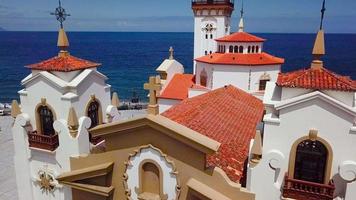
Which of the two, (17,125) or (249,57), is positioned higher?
(249,57)

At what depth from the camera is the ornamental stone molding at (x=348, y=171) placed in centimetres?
934

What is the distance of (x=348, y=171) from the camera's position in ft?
30.8

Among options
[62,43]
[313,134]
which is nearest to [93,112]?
[62,43]

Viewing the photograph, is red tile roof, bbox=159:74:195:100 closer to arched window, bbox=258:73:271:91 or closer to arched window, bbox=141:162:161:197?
arched window, bbox=258:73:271:91

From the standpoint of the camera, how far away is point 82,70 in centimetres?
1418

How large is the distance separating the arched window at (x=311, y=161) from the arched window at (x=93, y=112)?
32.5 feet

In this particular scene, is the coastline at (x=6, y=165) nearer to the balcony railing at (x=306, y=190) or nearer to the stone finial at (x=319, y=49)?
the balcony railing at (x=306, y=190)

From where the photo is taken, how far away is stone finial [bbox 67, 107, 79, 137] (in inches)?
513

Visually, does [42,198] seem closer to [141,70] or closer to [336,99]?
[336,99]

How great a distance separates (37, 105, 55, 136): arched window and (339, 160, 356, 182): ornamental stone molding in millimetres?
12536

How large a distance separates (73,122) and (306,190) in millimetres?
10028

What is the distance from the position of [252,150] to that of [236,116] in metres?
6.89

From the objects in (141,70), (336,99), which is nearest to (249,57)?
(336,99)

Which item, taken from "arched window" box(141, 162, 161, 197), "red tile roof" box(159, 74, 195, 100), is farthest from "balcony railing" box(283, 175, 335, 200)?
"red tile roof" box(159, 74, 195, 100)
